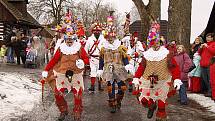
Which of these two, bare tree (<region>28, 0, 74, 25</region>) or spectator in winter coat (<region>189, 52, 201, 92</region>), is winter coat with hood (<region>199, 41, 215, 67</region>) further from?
bare tree (<region>28, 0, 74, 25</region>)

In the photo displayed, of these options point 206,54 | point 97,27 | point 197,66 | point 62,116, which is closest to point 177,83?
point 62,116

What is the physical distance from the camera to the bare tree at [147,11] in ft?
68.3

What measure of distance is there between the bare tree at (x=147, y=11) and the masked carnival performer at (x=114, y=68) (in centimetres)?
1135

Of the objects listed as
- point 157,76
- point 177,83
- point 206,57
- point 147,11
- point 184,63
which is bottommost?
point 177,83

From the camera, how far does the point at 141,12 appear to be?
69.2ft

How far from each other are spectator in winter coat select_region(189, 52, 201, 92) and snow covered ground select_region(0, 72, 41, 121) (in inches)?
181

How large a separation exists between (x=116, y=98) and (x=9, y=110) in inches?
94.9

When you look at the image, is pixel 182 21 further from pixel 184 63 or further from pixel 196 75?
pixel 184 63

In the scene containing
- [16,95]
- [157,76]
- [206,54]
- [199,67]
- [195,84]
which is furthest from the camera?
[195,84]

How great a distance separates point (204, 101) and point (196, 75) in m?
1.46

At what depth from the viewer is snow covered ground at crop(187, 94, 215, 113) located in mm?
10227

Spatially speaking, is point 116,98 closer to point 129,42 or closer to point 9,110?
point 9,110

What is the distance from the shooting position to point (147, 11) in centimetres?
2102

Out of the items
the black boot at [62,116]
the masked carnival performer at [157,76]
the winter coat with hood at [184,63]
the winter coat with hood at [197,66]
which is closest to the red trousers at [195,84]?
the winter coat with hood at [197,66]
